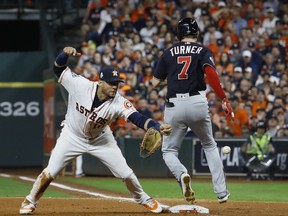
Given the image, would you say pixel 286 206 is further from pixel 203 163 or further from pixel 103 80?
pixel 203 163

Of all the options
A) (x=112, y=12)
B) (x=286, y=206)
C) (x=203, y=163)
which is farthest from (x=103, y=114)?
(x=112, y=12)

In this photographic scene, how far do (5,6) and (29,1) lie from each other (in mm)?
755

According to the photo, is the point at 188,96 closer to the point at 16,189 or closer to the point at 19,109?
the point at 16,189

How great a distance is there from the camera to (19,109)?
69.0 ft

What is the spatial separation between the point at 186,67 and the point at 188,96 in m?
0.33

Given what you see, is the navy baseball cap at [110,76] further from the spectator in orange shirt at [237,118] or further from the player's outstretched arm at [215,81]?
the spectator in orange shirt at [237,118]

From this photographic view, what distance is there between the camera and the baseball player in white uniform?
30.0ft

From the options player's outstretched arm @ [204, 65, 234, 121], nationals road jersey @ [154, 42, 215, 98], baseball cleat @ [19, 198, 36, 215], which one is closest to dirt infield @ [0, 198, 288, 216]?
baseball cleat @ [19, 198, 36, 215]

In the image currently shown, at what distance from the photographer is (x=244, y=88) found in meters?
18.0

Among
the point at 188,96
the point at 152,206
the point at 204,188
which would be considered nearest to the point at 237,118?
the point at 204,188

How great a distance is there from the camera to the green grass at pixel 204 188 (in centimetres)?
1323

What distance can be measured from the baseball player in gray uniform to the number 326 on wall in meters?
11.7

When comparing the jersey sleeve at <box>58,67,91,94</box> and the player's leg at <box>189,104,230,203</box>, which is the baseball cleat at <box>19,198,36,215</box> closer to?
the jersey sleeve at <box>58,67,91,94</box>

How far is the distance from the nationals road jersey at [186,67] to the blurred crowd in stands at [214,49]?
760 cm
